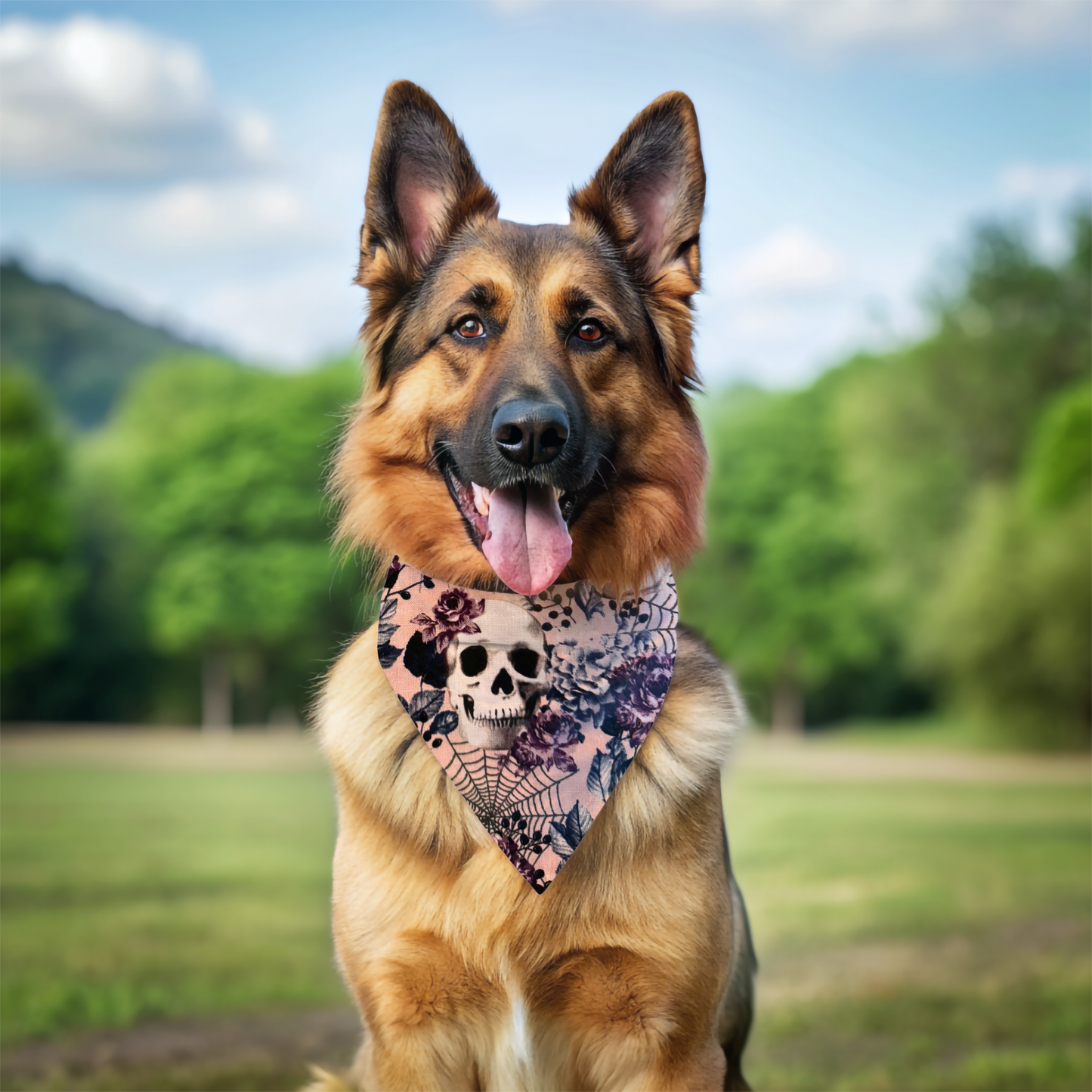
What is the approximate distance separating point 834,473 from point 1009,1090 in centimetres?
2555

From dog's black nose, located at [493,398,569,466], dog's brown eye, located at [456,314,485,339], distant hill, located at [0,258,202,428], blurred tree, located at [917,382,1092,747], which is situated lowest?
blurred tree, located at [917,382,1092,747]

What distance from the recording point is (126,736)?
76.1 ft

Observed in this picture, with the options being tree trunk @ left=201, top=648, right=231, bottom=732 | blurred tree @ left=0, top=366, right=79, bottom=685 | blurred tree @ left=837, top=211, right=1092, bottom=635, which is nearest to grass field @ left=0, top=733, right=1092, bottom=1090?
blurred tree @ left=0, top=366, right=79, bottom=685

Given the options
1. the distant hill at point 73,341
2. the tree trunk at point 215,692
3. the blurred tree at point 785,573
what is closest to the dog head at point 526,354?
the tree trunk at point 215,692

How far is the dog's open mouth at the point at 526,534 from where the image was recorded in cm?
302

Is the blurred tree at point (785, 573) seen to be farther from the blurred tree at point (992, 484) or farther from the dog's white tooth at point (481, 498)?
the dog's white tooth at point (481, 498)

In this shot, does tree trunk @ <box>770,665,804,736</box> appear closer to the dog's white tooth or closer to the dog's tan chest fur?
the dog's tan chest fur

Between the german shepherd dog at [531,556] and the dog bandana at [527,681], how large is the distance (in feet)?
0.21

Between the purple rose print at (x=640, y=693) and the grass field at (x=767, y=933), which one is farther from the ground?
the purple rose print at (x=640, y=693)

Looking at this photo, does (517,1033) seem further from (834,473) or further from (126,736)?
(834,473)

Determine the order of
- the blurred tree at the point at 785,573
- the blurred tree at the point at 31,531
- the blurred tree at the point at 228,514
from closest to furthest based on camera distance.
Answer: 1. the blurred tree at the point at 31,531
2. the blurred tree at the point at 228,514
3. the blurred tree at the point at 785,573

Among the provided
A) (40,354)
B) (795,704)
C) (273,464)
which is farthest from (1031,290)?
(40,354)

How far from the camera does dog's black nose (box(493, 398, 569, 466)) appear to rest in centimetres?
291

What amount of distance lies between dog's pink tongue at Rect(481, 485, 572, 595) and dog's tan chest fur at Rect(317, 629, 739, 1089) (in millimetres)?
647
